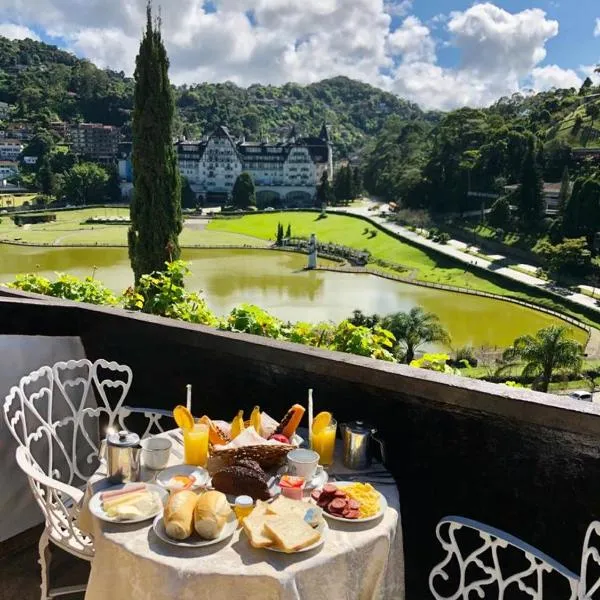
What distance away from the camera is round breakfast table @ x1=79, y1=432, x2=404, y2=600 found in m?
1.32

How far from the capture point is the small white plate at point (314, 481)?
1683mm

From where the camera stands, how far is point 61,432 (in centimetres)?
275

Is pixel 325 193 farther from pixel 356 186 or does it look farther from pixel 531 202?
pixel 531 202

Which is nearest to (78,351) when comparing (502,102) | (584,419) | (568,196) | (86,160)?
(584,419)

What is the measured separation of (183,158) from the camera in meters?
61.9

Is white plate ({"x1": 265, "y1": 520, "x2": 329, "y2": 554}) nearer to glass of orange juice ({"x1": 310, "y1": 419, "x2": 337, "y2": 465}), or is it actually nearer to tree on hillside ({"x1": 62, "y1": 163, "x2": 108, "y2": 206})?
glass of orange juice ({"x1": 310, "y1": 419, "x2": 337, "y2": 465})

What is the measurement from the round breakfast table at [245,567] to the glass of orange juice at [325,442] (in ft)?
1.04

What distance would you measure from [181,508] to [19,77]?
108114mm

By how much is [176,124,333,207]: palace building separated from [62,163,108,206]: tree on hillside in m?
7.88

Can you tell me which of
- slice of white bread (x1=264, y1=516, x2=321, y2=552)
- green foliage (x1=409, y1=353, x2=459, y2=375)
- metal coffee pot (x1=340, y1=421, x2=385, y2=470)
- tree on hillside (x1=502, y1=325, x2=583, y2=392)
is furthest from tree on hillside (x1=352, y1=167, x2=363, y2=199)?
slice of white bread (x1=264, y1=516, x2=321, y2=552)

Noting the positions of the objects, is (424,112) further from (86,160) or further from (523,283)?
(523,283)

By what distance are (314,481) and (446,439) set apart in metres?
0.50

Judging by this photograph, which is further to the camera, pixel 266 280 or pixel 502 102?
pixel 502 102

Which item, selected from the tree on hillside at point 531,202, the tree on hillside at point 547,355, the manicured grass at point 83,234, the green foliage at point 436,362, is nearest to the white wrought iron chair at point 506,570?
the green foliage at point 436,362
